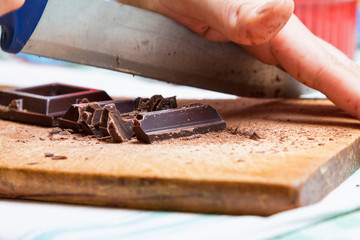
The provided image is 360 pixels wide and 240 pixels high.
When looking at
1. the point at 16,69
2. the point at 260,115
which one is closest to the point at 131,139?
the point at 260,115

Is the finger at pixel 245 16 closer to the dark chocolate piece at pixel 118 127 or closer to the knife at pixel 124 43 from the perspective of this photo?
the knife at pixel 124 43

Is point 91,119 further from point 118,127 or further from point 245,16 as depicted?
point 245,16

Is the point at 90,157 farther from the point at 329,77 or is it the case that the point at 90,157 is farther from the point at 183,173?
the point at 329,77

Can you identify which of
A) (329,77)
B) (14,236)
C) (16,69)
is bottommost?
(16,69)

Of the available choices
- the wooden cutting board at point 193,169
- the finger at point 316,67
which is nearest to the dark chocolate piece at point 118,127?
the wooden cutting board at point 193,169

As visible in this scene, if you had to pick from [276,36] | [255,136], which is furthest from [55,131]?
[276,36]

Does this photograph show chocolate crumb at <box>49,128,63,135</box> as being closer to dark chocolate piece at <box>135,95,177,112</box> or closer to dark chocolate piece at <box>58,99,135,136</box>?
dark chocolate piece at <box>58,99,135,136</box>
